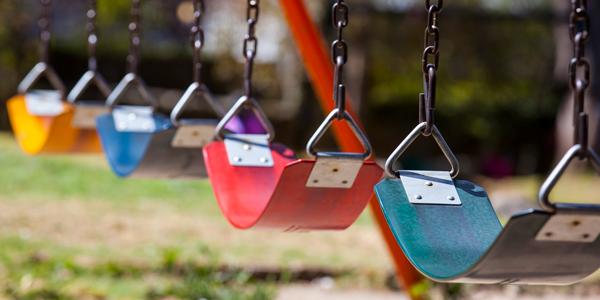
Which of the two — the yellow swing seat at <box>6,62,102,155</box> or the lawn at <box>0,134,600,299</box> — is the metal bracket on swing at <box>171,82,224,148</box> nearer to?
the lawn at <box>0,134,600,299</box>

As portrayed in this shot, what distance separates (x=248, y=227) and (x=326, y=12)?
38.4 feet

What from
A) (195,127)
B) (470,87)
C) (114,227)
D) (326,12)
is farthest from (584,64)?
(470,87)

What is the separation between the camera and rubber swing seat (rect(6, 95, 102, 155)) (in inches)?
167

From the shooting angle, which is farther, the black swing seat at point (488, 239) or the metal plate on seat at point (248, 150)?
the metal plate on seat at point (248, 150)

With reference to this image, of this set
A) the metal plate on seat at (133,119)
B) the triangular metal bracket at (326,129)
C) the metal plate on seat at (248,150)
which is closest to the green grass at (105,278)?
the metal plate on seat at (133,119)

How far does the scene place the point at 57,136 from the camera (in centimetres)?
424

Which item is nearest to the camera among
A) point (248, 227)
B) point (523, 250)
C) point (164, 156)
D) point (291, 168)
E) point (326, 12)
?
point (523, 250)

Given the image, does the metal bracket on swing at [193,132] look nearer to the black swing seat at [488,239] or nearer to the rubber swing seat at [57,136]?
the rubber swing seat at [57,136]

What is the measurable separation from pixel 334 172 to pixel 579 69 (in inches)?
31.4

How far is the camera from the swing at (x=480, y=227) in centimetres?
181

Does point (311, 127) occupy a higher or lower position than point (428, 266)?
lower

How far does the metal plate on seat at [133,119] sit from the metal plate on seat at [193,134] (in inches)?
7.9

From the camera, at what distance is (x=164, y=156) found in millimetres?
3383

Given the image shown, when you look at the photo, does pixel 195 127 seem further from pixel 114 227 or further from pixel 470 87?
pixel 470 87
